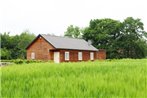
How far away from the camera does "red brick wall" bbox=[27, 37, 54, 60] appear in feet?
140

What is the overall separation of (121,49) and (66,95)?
54.1 m

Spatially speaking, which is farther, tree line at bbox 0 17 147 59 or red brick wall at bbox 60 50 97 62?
tree line at bbox 0 17 147 59

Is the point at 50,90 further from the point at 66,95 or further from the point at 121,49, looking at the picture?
the point at 121,49

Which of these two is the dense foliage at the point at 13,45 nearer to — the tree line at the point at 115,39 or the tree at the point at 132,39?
the tree line at the point at 115,39

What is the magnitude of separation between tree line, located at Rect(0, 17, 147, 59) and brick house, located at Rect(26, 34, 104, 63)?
12230 millimetres

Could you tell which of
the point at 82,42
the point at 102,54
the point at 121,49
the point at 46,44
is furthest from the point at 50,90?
the point at 121,49

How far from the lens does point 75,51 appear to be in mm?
45062

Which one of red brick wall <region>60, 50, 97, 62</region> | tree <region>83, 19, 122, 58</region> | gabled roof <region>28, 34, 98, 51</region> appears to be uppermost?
tree <region>83, 19, 122, 58</region>

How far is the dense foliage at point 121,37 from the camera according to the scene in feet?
192

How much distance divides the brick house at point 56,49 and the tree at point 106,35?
1179 centimetres

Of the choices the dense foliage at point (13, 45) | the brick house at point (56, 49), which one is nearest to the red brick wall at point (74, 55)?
the brick house at point (56, 49)

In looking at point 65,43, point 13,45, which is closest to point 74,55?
point 65,43

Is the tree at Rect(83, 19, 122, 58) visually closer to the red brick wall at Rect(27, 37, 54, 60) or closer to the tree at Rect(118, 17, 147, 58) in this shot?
the tree at Rect(118, 17, 147, 58)

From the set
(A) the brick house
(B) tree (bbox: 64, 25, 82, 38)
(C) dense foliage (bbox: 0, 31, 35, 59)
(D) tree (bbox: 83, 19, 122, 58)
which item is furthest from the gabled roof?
(B) tree (bbox: 64, 25, 82, 38)
